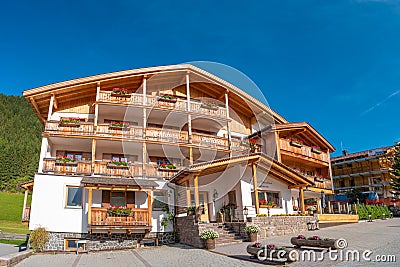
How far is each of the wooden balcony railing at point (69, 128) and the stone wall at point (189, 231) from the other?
7.56 m

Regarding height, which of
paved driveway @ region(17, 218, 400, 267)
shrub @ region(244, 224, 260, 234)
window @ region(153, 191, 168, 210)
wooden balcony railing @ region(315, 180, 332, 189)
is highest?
wooden balcony railing @ region(315, 180, 332, 189)

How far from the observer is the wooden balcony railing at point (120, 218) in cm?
1625

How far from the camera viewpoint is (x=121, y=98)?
21312 mm

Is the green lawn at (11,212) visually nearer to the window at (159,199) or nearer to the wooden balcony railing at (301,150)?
the window at (159,199)

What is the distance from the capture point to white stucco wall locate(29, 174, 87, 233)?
1678 centimetres

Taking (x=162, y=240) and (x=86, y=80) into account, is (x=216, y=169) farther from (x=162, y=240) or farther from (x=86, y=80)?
(x=86, y=80)

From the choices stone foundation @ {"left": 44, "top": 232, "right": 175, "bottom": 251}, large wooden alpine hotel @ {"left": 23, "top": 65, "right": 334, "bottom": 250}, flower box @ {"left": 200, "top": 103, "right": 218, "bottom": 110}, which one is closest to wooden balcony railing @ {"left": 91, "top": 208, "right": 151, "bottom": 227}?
large wooden alpine hotel @ {"left": 23, "top": 65, "right": 334, "bottom": 250}

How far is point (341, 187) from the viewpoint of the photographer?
56.7 meters

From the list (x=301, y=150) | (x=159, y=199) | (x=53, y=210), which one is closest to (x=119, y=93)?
(x=159, y=199)

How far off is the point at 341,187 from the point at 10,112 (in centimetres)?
9053

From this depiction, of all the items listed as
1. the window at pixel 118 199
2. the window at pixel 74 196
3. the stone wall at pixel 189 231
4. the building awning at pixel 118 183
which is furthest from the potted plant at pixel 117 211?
the stone wall at pixel 189 231

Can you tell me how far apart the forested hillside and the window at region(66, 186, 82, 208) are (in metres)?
45.6

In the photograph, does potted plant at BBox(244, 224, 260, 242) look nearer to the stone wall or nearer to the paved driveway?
the paved driveway

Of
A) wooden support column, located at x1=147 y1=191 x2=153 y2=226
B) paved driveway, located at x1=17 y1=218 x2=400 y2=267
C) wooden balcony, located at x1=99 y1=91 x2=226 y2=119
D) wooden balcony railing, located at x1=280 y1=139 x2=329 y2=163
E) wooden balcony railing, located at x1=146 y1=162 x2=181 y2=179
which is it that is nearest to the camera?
paved driveway, located at x1=17 y1=218 x2=400 y2=267
